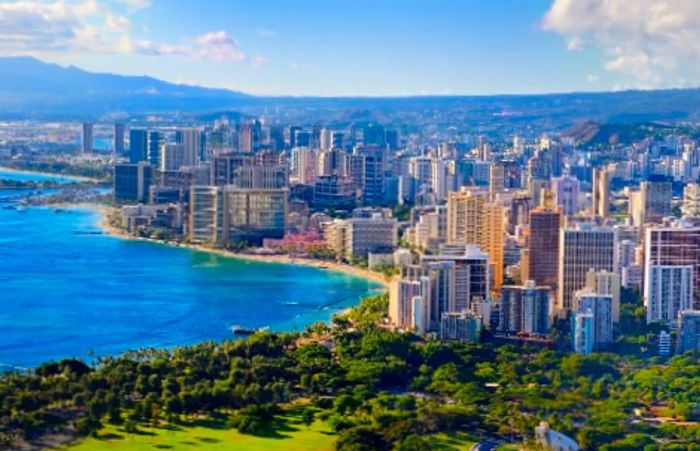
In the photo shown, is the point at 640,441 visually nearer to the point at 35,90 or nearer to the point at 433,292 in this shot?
the point at 433,292

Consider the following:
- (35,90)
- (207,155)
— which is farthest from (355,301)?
(35,90)

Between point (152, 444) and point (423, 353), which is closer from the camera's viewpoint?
point (152, 444)

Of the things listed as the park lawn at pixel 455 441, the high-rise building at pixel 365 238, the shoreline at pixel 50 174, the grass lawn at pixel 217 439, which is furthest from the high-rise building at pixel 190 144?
the park lawn at pixel 455 441

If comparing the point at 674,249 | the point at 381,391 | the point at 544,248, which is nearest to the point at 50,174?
the point at 544,248

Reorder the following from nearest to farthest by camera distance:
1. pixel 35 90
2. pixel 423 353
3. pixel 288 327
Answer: pixel 423 353 < pixel 288 327 < pixel 35 90

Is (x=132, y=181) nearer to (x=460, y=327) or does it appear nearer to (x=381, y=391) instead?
(x=460, y=327)

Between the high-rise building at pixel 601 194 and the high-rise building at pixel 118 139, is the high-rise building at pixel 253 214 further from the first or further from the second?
the high-rise building at pixel 118 139

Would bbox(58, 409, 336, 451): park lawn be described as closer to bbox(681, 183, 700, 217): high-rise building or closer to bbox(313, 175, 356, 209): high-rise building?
bbox(681, 183, 700, 217): high-rise building
